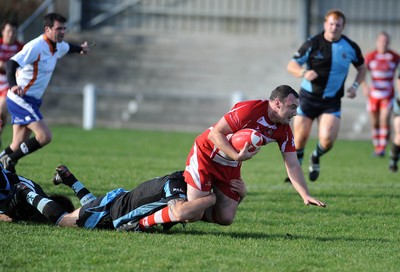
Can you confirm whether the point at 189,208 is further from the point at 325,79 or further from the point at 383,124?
the point at 383,124

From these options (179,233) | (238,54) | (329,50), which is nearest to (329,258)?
(179,233)

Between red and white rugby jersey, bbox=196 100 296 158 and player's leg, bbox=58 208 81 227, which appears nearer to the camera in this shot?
red and white rugby jersey, bbox=196 100 296 158

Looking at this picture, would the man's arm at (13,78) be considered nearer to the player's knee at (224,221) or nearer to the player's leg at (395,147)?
the player's knee at (224,221)

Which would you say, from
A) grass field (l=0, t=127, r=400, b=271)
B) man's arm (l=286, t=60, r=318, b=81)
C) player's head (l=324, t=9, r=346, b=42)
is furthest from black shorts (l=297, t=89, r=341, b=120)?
grass field (l=0, t=127, r=400, b=271)

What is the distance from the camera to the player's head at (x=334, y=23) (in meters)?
11.0

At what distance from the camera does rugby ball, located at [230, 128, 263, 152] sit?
6.90 m

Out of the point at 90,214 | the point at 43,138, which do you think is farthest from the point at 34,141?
the point at 90,214

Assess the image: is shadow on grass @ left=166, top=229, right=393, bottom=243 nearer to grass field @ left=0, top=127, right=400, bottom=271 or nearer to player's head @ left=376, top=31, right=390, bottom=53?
grass field @ left=0, top=127, right=400, bottom=271

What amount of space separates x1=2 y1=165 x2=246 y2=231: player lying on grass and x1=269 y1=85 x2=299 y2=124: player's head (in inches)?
32.5

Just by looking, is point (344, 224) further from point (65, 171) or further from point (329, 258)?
point (65, 171)

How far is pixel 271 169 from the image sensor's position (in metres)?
13.9

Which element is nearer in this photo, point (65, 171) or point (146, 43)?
point (65, 171)

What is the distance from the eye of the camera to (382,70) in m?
17.9

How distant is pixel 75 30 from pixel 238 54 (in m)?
5.70
